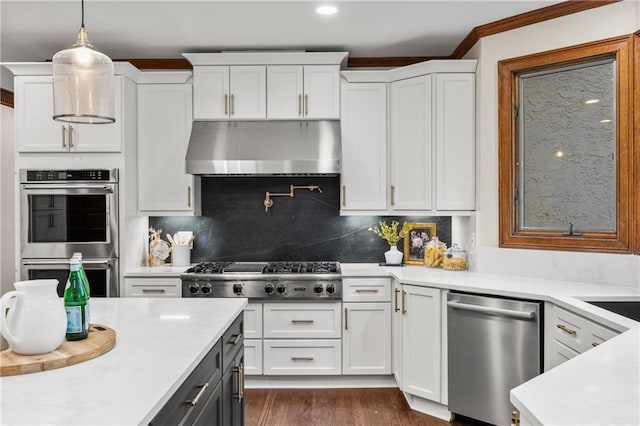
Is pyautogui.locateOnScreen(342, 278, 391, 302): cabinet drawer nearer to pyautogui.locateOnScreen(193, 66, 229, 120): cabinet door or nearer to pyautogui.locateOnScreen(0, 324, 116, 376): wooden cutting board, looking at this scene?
pyautogui.locateOnScreen(193, 66, 229, 120): cabinet door

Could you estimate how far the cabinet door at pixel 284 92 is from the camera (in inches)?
158

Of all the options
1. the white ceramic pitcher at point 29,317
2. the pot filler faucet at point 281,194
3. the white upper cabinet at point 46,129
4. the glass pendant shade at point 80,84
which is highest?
the white upper cabinet at point 46,129

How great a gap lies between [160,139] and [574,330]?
3.29m

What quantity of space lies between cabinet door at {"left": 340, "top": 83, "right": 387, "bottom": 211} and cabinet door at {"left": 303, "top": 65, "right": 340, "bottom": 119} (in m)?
0.09

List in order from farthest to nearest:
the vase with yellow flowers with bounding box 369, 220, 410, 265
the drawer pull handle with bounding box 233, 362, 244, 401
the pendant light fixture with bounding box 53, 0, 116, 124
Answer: the vase with yellow flowers with bounding box 369, 220, 410, 265 → the drawer pull handle with bounding box 233, 362, 244, 401 → the pendant light fixture with bounding box 53, 0, 116, 124

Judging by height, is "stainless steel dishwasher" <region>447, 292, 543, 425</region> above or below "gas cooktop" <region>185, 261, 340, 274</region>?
below

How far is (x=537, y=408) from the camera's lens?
109 cm

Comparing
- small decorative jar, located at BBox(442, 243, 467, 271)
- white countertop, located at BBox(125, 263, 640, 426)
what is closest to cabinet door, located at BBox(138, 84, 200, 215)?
small decorative jar, located at BBox(442, 243, 467, 271)

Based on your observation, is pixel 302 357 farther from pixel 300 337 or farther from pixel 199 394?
pixel 199 394

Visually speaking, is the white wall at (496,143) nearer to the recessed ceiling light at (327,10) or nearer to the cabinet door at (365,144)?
the cabinet door at (365,144)

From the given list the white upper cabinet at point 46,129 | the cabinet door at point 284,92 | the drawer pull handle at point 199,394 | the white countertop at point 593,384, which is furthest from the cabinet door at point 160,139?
the white countertop at point 593,384

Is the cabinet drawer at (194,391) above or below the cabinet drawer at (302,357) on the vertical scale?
above

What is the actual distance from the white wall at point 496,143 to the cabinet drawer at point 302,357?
1.30m

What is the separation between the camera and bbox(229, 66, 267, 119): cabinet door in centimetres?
401
